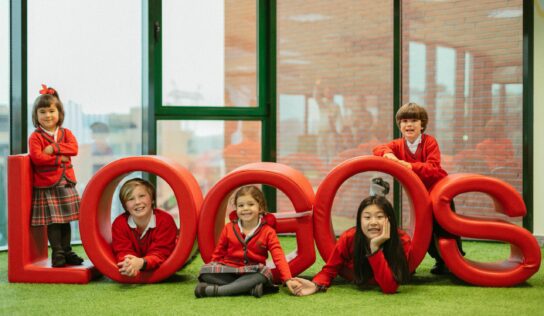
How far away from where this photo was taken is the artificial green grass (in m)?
3.60

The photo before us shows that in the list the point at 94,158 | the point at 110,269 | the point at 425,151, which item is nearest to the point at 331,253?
the point at 425,151

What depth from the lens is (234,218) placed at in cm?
423

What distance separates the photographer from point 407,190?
4355 millimetres

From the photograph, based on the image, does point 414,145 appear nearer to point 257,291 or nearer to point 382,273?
A: point 382,273

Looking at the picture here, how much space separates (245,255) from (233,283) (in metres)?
0.19

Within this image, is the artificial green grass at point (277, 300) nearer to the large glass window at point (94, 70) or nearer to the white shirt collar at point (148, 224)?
the white shirt collar at point (148, 224)

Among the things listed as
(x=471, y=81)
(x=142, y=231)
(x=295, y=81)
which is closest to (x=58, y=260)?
(x=142, y=231)

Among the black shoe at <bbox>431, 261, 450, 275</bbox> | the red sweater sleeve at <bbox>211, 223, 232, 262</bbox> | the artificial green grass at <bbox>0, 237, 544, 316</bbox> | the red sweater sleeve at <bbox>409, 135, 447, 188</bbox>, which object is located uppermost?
the red sweater sleeve at <bbox>409, 135, 447, 188</bbox>

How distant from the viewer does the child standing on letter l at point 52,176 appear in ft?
14.7

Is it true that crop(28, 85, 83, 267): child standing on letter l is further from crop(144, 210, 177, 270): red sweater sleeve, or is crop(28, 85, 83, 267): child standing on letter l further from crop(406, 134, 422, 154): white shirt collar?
crop(406, 134, 422, 154): white shirt collar

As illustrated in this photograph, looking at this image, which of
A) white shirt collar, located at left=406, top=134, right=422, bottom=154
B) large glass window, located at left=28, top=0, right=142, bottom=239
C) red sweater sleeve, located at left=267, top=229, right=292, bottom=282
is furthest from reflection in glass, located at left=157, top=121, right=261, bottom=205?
red sweater sleeve, located at left=267, top=229, right=292, bottom=282

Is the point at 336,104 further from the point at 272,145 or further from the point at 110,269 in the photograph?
the point at 110,269

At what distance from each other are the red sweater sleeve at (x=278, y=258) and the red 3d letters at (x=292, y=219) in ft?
0.82

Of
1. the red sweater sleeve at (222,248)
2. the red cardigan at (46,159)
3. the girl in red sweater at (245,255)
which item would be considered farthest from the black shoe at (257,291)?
the red cardigan at (46,159)
